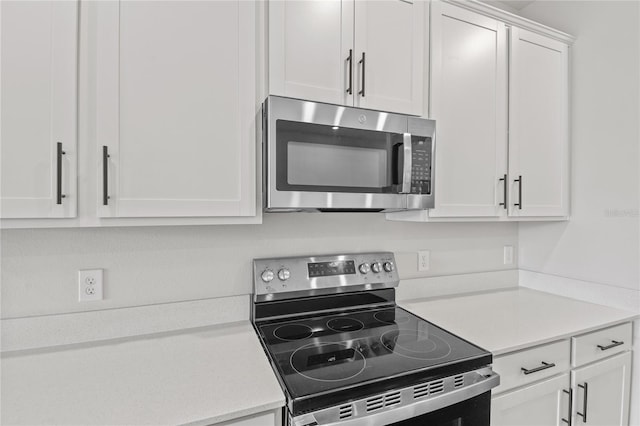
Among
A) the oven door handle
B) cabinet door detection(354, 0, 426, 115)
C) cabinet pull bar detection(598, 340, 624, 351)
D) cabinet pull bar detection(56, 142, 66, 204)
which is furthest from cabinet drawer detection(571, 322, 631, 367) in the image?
cabinet pull bar detection(56, 142, 66, 204)

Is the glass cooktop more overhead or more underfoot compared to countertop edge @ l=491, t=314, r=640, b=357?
more overhead

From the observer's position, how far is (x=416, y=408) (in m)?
1.00

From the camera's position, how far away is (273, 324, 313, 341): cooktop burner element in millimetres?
1291

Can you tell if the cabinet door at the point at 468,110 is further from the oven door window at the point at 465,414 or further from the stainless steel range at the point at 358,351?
the oven door window at the point at 465,414

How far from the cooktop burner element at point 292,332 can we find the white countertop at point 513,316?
568 millimetres

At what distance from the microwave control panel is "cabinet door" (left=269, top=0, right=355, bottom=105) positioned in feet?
1.11

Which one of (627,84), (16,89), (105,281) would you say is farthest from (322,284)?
(627,84)

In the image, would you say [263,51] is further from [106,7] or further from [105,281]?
[105,281]

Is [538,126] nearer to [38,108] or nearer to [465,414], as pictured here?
[465,414]

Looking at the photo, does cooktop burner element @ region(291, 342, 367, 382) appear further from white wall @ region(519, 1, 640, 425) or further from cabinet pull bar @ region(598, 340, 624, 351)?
white wall @ region(519, 1, 640, 425)

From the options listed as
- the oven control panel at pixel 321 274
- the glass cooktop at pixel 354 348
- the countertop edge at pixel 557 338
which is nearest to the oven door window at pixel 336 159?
the oven control panel at pixel 321 274

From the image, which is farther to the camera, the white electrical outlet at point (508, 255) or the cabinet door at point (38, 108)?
the white electrical outlet at point (508, 255)

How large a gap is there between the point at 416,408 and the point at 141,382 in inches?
32.1

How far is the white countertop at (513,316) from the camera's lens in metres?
1.31
